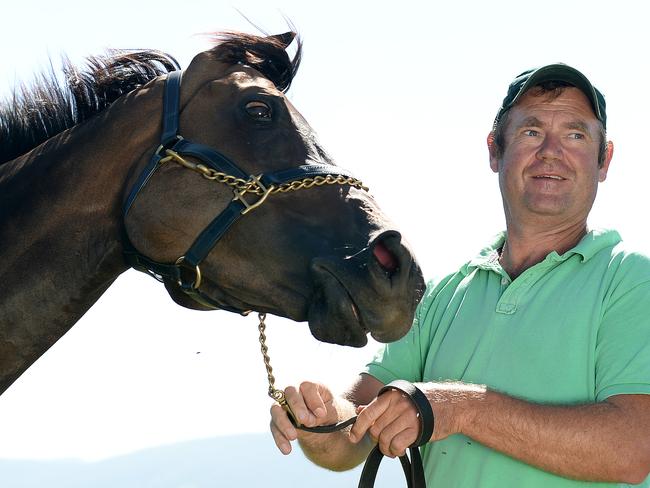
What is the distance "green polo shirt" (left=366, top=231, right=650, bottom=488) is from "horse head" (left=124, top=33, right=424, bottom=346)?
673 millimetres

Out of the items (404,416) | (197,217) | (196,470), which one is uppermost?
(197,217)

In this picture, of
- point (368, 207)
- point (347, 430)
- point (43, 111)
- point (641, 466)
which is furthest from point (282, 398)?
point (43, 111)

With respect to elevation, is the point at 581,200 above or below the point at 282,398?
above

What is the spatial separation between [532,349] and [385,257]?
82 centimetres

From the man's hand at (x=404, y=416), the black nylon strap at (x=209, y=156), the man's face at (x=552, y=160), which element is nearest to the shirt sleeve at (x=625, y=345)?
the man's hand at (x=404, y=416)

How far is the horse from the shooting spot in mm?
3418

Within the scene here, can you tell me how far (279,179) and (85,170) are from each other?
2.77ft

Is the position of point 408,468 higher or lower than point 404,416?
lower

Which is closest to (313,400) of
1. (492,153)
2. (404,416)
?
(404,416)

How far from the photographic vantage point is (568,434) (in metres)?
3.41

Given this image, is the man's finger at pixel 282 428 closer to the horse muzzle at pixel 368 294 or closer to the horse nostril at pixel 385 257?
the horse muzzle at pixel 368 294

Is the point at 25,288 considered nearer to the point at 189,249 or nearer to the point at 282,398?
the point at 189,249

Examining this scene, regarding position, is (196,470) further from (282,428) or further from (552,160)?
(282,428)

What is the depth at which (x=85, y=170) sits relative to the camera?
3.74 metres
